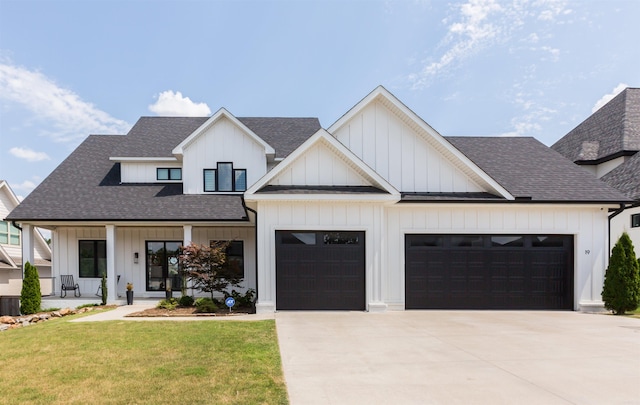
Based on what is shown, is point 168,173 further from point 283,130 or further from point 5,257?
point 5,257

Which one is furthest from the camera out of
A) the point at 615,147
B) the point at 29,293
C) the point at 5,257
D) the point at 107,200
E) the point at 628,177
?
the point at 615,147

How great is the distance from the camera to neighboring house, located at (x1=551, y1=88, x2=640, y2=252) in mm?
19000

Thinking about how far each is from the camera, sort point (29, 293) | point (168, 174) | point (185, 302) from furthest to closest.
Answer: point (168, 174), point (29, 293), point (185, 302)

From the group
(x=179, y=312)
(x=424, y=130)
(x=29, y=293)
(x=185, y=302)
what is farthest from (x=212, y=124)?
(x=29, y=293)

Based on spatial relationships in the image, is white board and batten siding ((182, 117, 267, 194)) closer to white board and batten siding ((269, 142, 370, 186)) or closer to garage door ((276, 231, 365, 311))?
white board and batten siding ((269, 142, 370, 186))

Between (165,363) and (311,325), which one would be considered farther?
(311,325)

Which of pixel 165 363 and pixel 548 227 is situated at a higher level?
pixel 548 227

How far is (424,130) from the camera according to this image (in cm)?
1269

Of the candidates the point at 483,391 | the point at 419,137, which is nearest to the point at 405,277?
the point at 419,137

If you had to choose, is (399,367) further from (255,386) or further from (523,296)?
(523,296)

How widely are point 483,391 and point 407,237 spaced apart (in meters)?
7.43

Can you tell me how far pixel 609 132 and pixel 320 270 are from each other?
2358 cm

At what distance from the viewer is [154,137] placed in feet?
60.1

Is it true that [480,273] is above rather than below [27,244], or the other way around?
below
